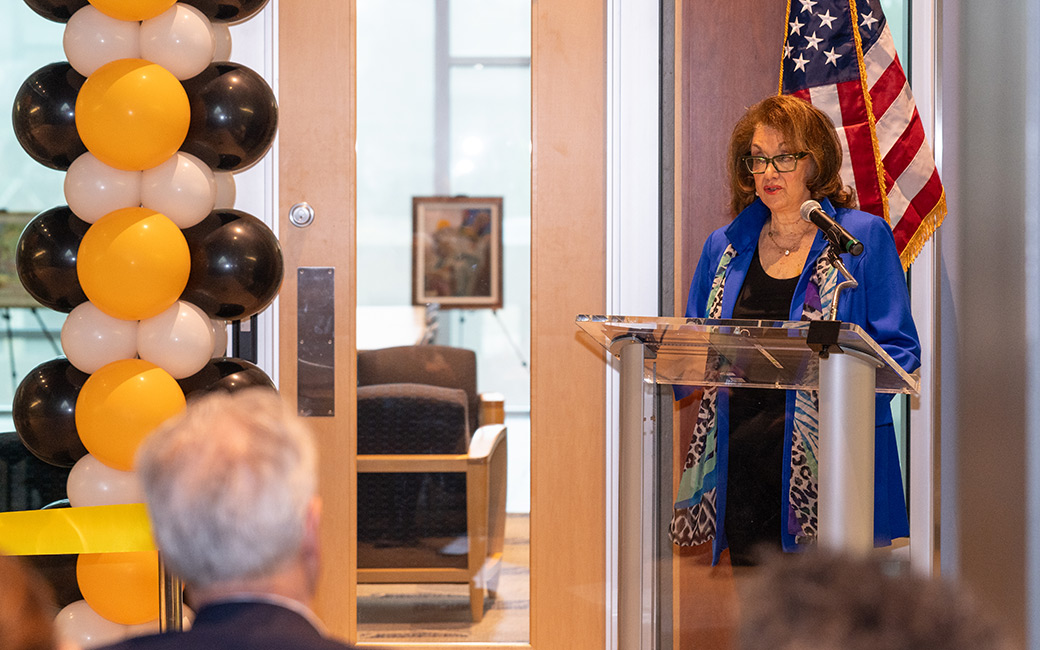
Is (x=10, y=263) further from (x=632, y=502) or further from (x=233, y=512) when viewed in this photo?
(x=233, y=512)

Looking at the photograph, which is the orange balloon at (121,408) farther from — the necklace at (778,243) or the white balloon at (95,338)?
the necklace at (778,243)

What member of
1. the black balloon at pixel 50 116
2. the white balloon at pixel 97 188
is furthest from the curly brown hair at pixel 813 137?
the black balloon at pixel 50 116

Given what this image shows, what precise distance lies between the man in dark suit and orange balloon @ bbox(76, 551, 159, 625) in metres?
1.54

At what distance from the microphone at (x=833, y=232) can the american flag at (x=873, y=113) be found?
0.99 m

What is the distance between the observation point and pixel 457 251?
10.1 ft

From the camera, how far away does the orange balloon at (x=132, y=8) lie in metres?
2.36

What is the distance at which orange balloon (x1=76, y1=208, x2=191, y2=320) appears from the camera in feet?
7.56

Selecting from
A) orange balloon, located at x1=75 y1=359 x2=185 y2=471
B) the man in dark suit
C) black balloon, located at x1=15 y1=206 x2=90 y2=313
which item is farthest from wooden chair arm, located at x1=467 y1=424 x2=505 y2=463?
the man in dark suit

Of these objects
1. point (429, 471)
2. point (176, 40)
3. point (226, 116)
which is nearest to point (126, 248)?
point (226, 116)

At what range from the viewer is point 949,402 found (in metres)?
2.91

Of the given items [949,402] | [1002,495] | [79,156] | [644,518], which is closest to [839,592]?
[644,518]

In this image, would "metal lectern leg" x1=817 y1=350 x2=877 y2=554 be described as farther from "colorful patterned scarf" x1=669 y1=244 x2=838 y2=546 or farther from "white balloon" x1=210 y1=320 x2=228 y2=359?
"white balloon" x1=210 y1=320 x2=228 y2=359

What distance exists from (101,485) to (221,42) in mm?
1178

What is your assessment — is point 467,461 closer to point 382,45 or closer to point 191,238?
point 191,238
